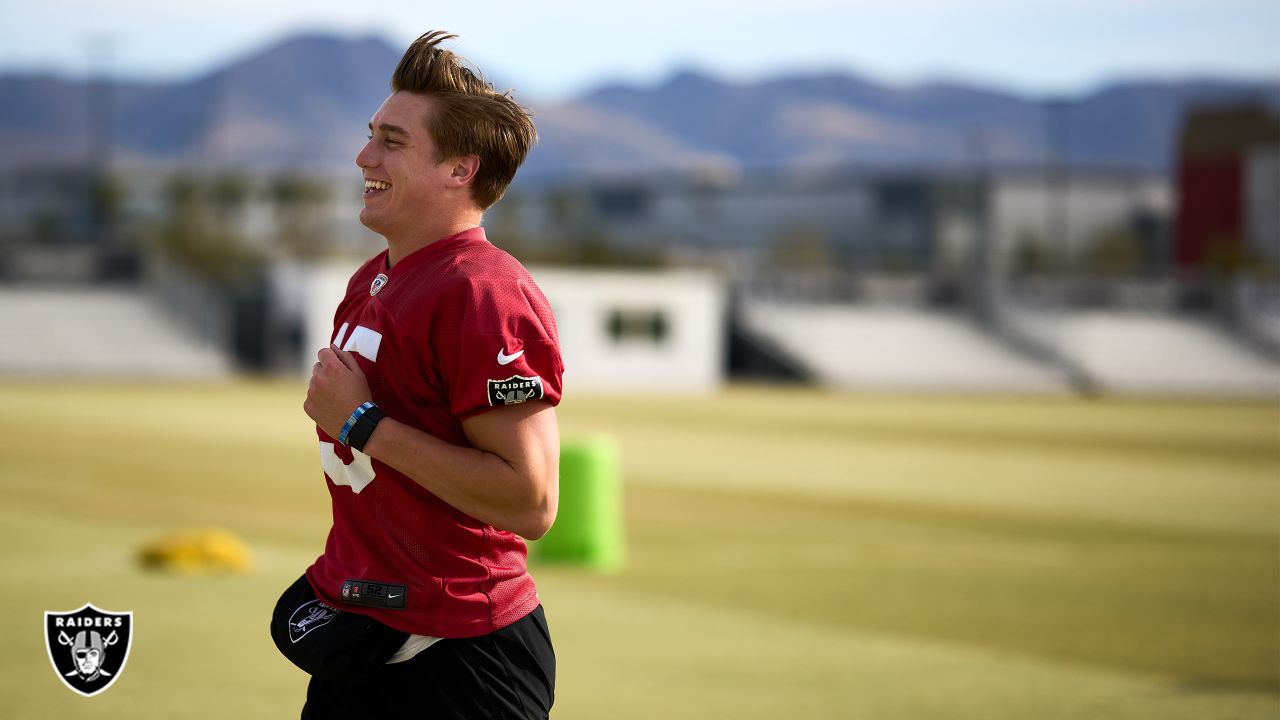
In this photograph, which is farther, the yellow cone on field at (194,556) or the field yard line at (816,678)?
the yellow cone on field at (194,556)

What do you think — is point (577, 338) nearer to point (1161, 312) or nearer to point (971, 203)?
point (1161, 312)

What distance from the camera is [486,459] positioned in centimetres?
304

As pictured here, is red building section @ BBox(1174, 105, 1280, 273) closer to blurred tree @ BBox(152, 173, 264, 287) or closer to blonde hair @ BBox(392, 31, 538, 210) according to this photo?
blurred tree @ BBox(152, 173, 264, 287)

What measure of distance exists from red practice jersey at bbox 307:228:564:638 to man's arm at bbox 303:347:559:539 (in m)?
0.05

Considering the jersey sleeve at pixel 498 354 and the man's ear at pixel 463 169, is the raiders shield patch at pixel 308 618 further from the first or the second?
the man's ear at pixel 463 169

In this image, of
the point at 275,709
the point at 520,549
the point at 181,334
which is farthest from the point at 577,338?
the point at 520,549

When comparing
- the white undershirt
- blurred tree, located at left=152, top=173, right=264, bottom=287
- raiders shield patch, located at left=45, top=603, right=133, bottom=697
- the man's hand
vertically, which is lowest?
blurred tree, located at left=152, top=173, right=264, bottom=287

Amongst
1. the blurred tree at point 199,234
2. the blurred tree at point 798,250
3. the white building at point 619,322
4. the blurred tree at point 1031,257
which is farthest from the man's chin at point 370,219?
the blurred tree at point 1031,257

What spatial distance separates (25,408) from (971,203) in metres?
78.1

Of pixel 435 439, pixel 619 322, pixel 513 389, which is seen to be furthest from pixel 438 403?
pixel 619 322

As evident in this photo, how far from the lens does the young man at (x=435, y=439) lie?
3045mm

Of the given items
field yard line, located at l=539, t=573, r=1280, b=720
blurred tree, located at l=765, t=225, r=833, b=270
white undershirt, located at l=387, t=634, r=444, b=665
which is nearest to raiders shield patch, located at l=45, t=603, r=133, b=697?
white undershirt, located at l=387, t=634, r=444, b=665

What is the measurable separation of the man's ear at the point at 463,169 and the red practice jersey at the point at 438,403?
107mm

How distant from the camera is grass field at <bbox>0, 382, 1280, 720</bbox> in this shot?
315 inches
